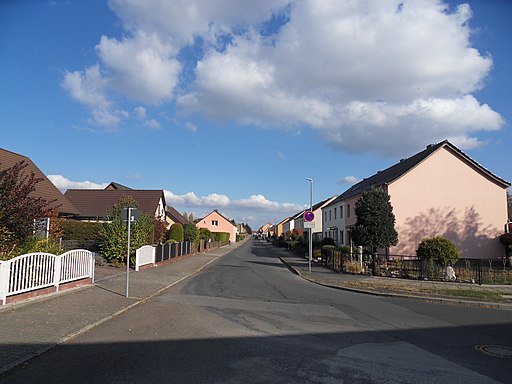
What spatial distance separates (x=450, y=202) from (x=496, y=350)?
85.2 feet

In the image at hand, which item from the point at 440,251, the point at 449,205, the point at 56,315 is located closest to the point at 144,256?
the point at 56,315

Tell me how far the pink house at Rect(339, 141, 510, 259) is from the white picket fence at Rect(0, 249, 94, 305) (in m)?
23.0

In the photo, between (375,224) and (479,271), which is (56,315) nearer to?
(479,271)

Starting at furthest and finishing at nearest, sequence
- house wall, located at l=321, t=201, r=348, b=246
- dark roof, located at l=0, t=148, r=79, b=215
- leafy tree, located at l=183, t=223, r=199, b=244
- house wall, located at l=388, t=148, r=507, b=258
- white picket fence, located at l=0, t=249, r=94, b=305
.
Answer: house wall, located at l=321, t=201, r=348, b=246, leafy tree, located at l=183, t=223, r=199, b=244, house wall, located at l=388, t=148, r=507, b=258, dark roof, located at l=0, t=148, r=79, b=215, white picket fence, located at l=0, t=249, r=94, b=305

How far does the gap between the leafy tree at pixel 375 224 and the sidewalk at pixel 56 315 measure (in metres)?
10.9

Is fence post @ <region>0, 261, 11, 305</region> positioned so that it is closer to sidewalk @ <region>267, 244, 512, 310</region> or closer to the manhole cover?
the manhole cover

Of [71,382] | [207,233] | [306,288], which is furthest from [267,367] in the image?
[207,233]

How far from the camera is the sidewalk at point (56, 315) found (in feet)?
21.4

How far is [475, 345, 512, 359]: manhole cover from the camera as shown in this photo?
6.86 meters

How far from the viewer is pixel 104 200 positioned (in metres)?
43.4

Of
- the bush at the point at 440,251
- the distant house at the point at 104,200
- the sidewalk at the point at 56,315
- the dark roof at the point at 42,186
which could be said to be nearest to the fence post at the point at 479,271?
the bush at the point at 440,251

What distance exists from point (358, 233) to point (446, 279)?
475 cm

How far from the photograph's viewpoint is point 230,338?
7582mm

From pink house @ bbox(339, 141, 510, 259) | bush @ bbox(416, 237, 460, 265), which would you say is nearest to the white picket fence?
bush @ bbox(416, 237, 460, 265)
